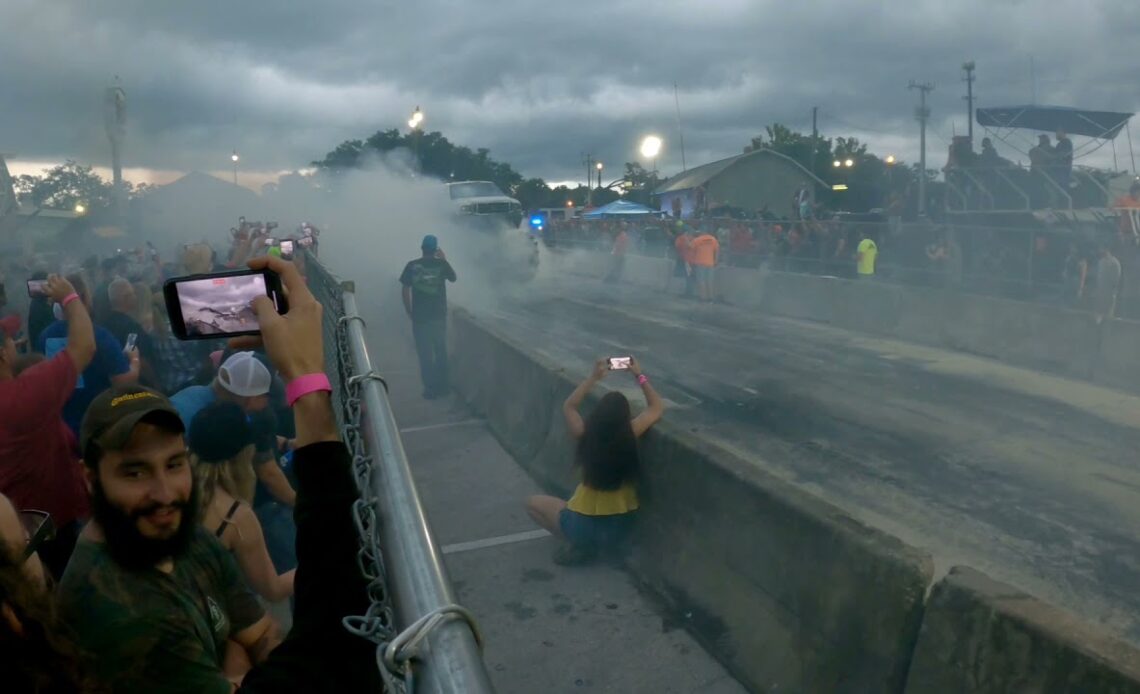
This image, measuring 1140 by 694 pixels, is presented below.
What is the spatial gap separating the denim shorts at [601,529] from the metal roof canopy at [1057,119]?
20833mm

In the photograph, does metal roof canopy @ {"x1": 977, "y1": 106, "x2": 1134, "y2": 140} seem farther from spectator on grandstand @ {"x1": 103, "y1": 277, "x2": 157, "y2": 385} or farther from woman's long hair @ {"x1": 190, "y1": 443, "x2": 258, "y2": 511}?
woman's long hair @ {"x1": 190, "y1": 443, "x2": 258, "y2": 511}

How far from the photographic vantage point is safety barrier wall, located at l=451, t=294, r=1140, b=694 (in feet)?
10.3

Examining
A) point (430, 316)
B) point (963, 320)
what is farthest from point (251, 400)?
point (963, 320)

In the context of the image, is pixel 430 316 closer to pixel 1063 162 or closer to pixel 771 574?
pixel 771 574

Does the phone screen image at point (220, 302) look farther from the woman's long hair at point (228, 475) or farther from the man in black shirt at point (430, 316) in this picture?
the man in black shirt at point (430, 316)

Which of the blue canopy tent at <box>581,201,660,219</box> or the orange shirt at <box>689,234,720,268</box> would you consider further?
the blue canopy tent at <box>581,201,660,219</box>

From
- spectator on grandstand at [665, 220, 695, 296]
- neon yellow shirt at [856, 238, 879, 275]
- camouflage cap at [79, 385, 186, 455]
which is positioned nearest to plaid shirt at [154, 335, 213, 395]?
camouflage cap at [79, 385, 186, 455]

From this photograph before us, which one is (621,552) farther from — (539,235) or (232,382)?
(539,235)

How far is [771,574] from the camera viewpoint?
4633mm

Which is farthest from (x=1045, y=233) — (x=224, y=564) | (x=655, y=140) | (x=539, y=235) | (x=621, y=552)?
(x=655, y=140)

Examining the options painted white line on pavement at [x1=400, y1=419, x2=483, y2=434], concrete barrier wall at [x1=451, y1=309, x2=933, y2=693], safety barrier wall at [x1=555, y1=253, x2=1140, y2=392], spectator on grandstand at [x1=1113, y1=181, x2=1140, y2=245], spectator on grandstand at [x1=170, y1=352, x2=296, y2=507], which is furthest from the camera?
spectator on grandstand at [x1=1113, y1=181, x2=1140, y2=245]

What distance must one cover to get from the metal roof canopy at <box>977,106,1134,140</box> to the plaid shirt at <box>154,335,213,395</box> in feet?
71.0

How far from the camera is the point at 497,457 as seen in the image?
9.44 metres

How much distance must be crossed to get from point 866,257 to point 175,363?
15.9 m
